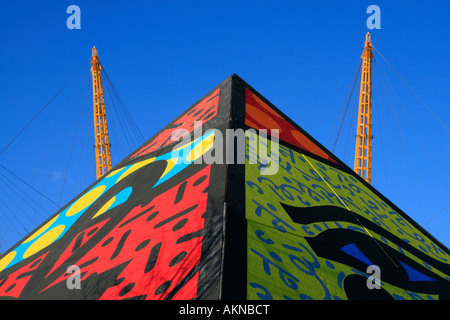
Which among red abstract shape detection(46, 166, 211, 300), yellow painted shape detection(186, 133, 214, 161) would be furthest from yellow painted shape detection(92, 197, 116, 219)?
yellow painted shape detection(186, 133, 214, 161)

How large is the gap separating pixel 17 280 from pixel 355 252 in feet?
20.7

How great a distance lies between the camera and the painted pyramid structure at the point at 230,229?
8234mm

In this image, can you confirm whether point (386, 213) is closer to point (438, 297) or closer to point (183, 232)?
point (438, 297)

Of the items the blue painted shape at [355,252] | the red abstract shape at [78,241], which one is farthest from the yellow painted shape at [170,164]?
the blue painted shape at [355,252]

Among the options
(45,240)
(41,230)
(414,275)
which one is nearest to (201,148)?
(45,240)

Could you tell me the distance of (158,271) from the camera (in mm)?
8398

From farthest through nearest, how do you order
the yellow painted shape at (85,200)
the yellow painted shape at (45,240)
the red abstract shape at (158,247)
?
the yellow painted shape at (85,200) → the yellow painted shape at (45,240) → the red abstract shape at (158,247)

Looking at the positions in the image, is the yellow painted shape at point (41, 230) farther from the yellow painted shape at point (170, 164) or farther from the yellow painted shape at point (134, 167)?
A: the yellow painted shape at point (170, 164)

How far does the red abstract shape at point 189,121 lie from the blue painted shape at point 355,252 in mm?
4385

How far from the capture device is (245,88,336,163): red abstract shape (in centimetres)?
1315

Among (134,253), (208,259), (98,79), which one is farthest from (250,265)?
(98,79)

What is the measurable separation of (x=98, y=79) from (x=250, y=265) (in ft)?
138

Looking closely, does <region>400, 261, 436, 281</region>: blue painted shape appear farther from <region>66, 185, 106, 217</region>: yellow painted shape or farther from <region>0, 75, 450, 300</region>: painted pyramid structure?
<region>66, 185, 106, 217</region>: yellow painted shape
